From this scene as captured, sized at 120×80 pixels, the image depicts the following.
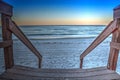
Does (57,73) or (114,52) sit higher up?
(114,52)

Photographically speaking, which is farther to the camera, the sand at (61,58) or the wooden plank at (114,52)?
the sand at (61,58)

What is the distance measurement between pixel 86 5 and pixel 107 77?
69.3 feet

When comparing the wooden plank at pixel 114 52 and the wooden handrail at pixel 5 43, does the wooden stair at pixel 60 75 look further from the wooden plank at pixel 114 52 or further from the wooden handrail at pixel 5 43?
the wooden handrail at pixel 5 43

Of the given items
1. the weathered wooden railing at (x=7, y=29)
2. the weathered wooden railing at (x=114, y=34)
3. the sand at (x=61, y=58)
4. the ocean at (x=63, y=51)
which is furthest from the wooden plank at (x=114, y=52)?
the sand at (x=61, y=58)

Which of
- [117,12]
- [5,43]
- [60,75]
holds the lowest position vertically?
[60,75]

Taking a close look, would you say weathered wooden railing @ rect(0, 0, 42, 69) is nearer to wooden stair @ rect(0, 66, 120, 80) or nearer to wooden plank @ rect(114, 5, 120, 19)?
wooden stair @ rect(0, 66, 120, 80)

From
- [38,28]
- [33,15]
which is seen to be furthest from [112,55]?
[38,28]

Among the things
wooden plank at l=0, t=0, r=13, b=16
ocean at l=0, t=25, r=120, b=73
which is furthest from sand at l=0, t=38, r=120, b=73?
wooden plank at l=0, t=0, r=13, b=16

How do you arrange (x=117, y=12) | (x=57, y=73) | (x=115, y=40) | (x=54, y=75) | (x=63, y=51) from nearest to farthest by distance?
(x=117, y=12) → (x=115, y=40) → (x=54, y=75) → (x=57, y=73) → (x=63, y=51)

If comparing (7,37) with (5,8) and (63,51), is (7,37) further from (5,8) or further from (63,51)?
(63,51)

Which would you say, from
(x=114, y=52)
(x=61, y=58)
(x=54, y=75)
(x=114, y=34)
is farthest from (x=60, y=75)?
(x=61, y=58)

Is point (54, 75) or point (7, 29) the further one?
point (54, 75)

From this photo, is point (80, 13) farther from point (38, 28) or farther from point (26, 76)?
point (26, 76)

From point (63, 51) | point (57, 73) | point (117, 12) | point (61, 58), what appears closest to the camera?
point (117, 12)
